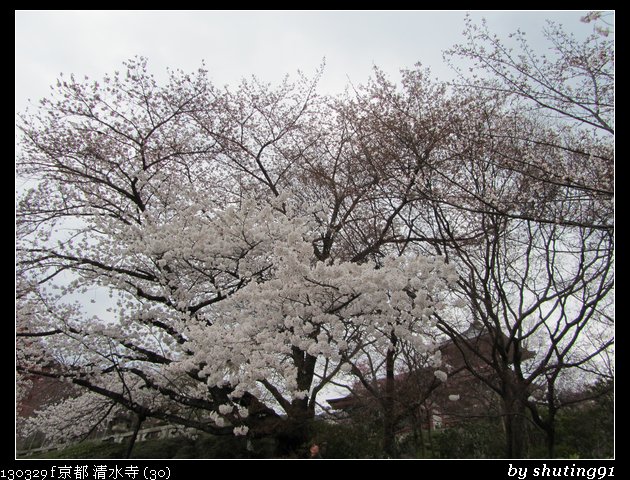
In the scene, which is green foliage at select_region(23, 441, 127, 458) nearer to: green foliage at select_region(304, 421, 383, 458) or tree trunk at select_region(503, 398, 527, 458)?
green foliage at select_region(304, 421, 383, 458)

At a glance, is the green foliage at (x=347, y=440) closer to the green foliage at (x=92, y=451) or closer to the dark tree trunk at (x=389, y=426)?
the dark tree trunk at (x=389, y=426)

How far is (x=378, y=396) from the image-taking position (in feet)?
28.2

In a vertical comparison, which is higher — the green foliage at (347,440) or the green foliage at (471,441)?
the green foliage at (347,440)

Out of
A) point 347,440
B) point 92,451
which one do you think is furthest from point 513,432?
point 92,451

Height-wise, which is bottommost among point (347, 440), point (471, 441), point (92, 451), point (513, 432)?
point (92, 451)

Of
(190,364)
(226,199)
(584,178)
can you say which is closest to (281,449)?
(190,364)

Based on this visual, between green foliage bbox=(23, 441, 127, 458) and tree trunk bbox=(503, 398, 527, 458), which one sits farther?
green foliage bbox=(23, 441, 127, 458)

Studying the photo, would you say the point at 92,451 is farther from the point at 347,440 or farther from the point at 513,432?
the point at 513,432

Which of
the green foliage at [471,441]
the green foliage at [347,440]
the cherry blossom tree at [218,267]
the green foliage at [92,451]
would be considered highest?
the cherry blossom tree at [218,267]

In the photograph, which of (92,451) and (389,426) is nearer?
(389,426)

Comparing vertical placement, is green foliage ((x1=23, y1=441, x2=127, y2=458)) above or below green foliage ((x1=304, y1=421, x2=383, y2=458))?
below

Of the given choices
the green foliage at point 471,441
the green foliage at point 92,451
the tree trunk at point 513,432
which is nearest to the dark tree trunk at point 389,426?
the green foliage at point 471,441

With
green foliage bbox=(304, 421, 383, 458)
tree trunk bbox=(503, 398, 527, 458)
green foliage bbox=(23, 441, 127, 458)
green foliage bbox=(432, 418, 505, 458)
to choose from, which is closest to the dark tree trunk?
green foliage bbox=(304, 421, 383, 458)
